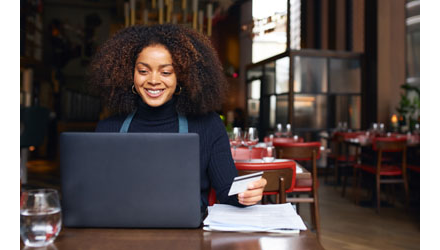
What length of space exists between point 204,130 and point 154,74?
266 mm

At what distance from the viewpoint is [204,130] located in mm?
1341

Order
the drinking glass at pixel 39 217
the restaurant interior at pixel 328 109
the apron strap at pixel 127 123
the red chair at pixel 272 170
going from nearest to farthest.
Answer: the drinking glass at pixel 39 217, the apron strap at pixel 127 123, the red chair at pixel 272 170, the restaurant interior at pixel 328 109

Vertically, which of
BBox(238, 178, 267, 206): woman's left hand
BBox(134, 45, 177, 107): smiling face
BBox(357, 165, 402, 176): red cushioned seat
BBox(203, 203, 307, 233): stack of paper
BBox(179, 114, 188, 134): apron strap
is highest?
BBox(134, 45, 177, 107): smiling face

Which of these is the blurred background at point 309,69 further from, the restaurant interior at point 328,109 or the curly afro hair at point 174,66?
the curly afro hair at point 174,66

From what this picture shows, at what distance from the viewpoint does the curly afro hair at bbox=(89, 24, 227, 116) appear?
124 cm

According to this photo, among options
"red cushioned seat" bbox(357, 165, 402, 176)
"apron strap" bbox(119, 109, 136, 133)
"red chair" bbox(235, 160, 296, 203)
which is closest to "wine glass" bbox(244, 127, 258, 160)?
"red chair" bbox(235, 160, 296, 203)

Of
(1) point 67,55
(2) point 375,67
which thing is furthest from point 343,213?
(1) point 67,55

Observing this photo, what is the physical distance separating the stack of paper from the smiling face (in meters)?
0.42

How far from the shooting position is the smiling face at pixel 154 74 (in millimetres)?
1206

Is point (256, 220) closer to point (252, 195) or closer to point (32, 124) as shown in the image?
point (252, 195)

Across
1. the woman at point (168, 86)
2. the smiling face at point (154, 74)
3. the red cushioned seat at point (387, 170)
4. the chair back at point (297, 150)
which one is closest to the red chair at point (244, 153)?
the chair back at point (297, 150)

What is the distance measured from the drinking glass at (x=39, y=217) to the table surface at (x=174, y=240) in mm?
34

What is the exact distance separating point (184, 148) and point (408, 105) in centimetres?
631

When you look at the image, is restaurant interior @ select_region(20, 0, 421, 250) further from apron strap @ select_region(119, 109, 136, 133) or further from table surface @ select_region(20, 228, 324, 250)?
table surface @ select_region(20, 228, 324, 250)
